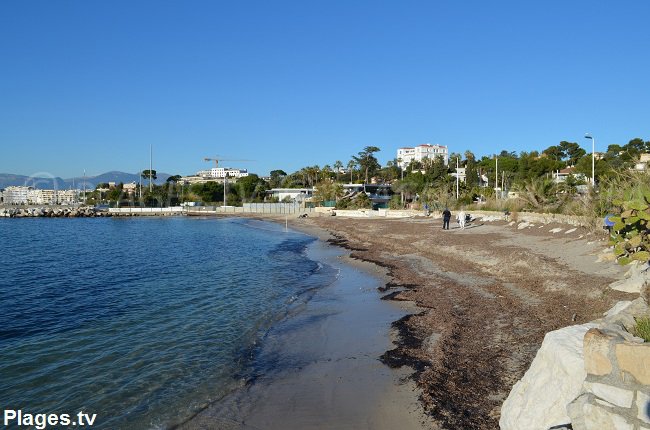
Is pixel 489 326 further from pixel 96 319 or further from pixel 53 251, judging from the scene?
pixel 53 251

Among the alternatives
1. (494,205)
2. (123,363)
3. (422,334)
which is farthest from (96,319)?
(494,205)

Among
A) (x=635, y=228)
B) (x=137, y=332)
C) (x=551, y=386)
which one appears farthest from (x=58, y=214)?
(x=551, y=386)

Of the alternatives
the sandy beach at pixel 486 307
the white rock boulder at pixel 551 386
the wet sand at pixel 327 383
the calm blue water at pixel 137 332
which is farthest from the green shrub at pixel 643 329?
the calm blue water at pixel 137 332

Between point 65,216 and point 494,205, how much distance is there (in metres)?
110

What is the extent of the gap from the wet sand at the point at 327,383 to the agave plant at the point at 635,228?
185 inches

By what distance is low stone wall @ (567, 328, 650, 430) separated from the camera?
4.16 m

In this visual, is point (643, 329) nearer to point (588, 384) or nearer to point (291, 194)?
point (588, 384)

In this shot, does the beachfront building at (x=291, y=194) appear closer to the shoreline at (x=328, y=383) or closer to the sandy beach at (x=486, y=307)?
the sandy beach at (x=486, y=307)

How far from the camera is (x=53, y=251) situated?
37.2 metres

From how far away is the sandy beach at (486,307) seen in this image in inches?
307

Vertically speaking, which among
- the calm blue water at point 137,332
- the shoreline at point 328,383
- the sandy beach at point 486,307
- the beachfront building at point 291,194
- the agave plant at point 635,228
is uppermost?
the beachfront building at point 291,194

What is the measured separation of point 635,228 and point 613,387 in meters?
5.84

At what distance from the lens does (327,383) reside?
28.9 feet

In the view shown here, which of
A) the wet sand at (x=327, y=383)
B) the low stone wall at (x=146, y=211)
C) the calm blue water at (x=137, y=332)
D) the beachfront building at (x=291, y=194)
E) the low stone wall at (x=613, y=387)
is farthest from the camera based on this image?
the beachfront building at (x=291, y=194)
